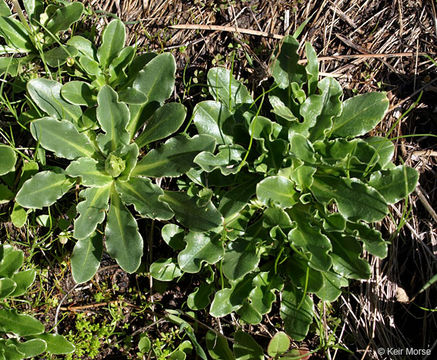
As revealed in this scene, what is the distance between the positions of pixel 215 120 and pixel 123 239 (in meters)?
0.79

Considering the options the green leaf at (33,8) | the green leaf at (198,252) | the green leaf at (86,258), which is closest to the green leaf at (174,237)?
the green leaf at (198,252)

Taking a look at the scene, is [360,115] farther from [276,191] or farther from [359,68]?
[276,191]

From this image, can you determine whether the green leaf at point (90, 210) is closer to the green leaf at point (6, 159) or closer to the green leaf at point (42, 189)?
the green leaf at point (42, 189)

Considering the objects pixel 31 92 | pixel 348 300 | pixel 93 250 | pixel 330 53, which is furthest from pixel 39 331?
pixel 330 53

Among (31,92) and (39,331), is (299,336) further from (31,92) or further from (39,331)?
(31,92)

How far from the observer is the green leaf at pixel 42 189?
7.86 feet

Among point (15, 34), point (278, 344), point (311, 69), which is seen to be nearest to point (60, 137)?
point (15, 34)

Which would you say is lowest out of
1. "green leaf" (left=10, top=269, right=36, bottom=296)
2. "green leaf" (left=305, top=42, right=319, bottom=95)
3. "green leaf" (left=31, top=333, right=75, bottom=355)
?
"green leaf" (left=31, top=333, right=75, bottom=355)

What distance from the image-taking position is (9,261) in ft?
8.68

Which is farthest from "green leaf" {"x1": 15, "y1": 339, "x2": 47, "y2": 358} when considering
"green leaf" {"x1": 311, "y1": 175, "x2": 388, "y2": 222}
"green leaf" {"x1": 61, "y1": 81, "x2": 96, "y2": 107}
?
"green leaf" {"x1": 311, "y1": 175, "x2": 388, "y2": 222}

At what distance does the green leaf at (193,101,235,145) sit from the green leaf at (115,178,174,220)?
0.40 metres

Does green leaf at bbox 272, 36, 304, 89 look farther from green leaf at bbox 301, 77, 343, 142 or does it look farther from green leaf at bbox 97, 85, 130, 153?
green leaf at bbox 97, 85, 130, 153

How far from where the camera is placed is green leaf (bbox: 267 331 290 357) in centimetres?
276

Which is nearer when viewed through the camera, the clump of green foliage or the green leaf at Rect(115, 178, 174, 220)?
the green leaf at Rect(115, 178, 174, 220)
